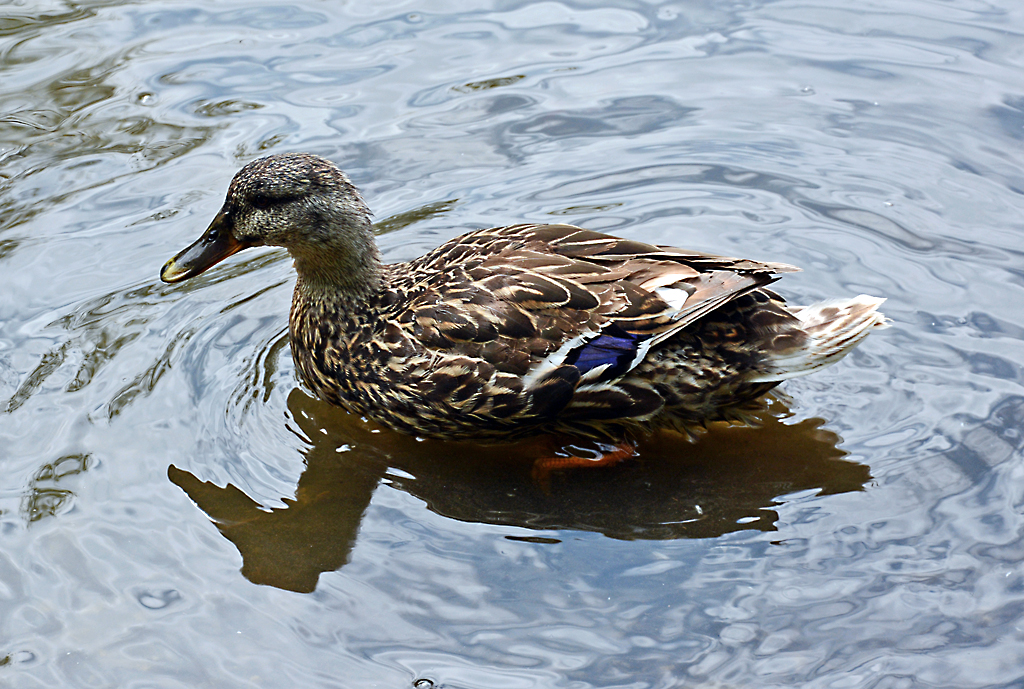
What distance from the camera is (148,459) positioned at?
515 centimetres

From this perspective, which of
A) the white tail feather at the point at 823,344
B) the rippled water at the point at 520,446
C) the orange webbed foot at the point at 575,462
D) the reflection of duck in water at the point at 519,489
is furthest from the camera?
the orange webbed foot at the point at 575,462

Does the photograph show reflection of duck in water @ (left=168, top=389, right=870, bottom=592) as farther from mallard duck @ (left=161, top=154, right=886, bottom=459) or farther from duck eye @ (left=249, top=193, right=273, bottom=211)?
duck eye @ (left=249, top=193, right=273, bottom=211)

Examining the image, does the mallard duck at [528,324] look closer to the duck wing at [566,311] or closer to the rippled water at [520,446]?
the duck wing at [566,311]

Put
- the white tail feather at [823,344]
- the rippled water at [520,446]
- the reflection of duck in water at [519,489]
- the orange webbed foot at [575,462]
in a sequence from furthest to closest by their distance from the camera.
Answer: the orange webbed foot at [575,462] → the white tail feather at [823,344] → the reflection of duck in water at [519,489] → the rippled water at [520,446]

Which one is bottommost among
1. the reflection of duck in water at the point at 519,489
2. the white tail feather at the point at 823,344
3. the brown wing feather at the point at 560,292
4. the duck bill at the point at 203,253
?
the reflection of duck in water at the point at 519,489

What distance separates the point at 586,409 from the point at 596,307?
50 centimetres

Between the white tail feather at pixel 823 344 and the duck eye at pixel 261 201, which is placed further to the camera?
the duck eye at pixel 261 201

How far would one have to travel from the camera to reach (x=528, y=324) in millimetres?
4785

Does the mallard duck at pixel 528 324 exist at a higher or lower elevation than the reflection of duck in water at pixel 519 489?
higher

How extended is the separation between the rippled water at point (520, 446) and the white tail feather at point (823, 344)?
50 cm

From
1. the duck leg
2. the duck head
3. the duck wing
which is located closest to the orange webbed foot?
the duck leg

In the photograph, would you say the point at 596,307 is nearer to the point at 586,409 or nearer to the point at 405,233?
the point at 586,409

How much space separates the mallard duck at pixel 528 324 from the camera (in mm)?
4777

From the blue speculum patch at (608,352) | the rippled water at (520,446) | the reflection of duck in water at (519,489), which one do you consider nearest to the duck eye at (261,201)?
the rippled water at (520,446)
